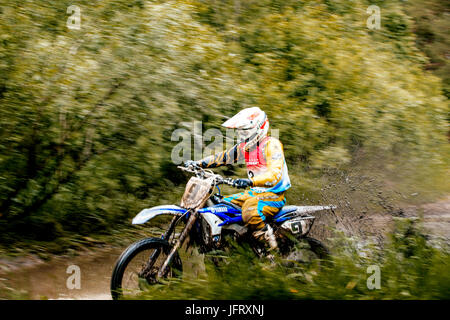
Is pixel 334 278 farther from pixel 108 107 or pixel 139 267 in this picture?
pixel 108 107

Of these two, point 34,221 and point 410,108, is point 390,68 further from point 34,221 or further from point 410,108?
point 34,221

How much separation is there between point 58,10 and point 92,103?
1.72m

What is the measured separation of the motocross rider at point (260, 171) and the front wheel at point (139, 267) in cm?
93

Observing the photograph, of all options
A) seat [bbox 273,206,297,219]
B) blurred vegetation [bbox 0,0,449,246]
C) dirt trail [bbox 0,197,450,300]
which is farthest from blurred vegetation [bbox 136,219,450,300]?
blurred vegetation [bbox 0,0,449,246]

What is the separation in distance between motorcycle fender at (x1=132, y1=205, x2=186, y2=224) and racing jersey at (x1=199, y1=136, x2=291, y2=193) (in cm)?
79

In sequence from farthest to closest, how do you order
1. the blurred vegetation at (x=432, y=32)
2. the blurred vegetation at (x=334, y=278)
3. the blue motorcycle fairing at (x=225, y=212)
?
the blurred vegetation at (x=432, y=32) < the blue motorcycle fairing at (x=225, y=212) < the blurred vegetation at (x=334, y=278)

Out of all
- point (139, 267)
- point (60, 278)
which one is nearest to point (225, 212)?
point (139, 267)

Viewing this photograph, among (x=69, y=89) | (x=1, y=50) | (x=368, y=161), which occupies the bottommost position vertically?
(x=368, y=161)

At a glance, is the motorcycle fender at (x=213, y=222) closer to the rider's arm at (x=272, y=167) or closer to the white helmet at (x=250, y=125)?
the rider's arm at (x=272, y=167)

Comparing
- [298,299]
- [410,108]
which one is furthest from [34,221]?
[410,108]

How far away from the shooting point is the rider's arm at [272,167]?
5.18m

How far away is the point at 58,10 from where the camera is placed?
7.54 m

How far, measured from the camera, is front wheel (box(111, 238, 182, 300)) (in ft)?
15.3

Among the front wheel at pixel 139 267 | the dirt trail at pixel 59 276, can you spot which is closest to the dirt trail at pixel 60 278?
the dirt trail at pixel 59 276
